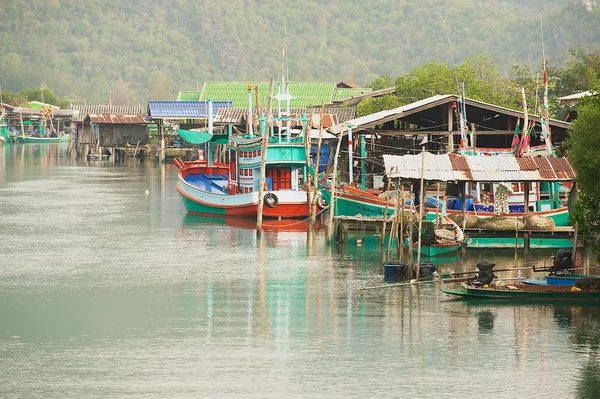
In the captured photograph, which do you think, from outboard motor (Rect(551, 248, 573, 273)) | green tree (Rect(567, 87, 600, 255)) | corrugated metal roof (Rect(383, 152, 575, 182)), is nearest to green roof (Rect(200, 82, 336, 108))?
corrugated metal roof (Rect(383, 152, 575, 182))

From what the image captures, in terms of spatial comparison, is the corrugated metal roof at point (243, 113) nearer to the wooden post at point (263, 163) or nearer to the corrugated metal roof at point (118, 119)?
the corrugated metal roof at point (118, 119)

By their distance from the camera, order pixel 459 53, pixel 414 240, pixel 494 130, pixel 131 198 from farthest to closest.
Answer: pixel 459 53
pixel 131 198
pixel 494 130
pixel 414 240

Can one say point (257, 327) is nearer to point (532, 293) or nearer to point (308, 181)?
point (532, 293)

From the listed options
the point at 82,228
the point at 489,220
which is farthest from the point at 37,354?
the point at 82,228

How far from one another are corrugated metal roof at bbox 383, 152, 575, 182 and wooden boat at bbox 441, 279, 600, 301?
661 centimetres

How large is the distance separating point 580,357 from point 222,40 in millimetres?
161350

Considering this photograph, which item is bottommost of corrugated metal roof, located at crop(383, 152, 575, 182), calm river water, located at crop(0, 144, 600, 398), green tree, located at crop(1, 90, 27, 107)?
calm river water, located at crop(0, 144, 600, 398)

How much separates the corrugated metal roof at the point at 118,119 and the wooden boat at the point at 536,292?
196 ft

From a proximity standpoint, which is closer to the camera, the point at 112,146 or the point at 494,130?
the point at 494,130

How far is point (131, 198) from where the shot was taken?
49625mm

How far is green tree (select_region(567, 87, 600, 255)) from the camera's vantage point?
22906 millimetres

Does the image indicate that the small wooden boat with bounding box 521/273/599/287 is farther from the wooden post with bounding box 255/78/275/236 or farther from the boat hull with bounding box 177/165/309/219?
the boat hull with bounding box 177/165/309/219

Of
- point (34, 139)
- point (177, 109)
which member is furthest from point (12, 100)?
point (177, 109)

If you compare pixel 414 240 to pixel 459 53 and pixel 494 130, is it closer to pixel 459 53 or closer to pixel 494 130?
pixel 494 130
